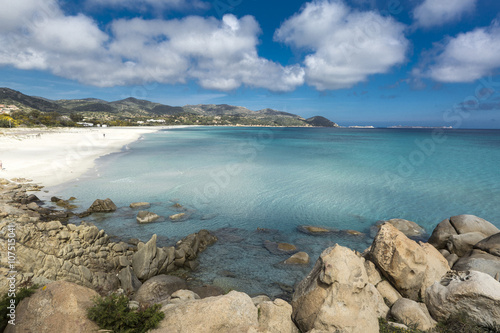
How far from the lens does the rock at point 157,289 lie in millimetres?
9305

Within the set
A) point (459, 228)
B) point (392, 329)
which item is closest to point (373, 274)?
point (392, 329)

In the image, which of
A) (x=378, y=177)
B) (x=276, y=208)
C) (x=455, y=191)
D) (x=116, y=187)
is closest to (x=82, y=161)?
(x=116, y=187)

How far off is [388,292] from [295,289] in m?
3.28

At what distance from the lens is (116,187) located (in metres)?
25.4

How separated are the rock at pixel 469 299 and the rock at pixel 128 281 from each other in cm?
1063

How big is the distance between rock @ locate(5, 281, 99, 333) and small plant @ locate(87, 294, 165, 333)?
221mm

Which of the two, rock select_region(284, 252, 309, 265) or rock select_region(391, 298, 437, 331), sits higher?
rock select_region(391, 298, 437, 331)

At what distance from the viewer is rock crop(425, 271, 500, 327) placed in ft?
22.8

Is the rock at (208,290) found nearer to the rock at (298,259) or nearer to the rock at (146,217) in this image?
the rock at (298,259)

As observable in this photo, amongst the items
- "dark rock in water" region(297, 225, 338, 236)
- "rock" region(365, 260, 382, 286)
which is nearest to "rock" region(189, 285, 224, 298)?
"rock" region(365, 260, 382, 286)

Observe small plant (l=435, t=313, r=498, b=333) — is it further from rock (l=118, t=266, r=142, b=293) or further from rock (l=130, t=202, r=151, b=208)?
rock (l=130, t=202, r=151, b=208)

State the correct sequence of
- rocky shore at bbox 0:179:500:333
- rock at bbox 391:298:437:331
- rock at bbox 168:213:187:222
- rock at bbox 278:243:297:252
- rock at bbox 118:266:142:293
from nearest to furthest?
1. rocky shore at bbox 0:179:500:333
2. rock at bbox 391:298:437:331
3. rock at bbox 118:266:142:293
4. rock at bbox 278:243:297:252
5. rock at bbox 168:213:187:222

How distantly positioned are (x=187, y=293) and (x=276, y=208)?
1392 centimetres

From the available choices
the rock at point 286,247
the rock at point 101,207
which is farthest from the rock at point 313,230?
the rock at point 101,207
